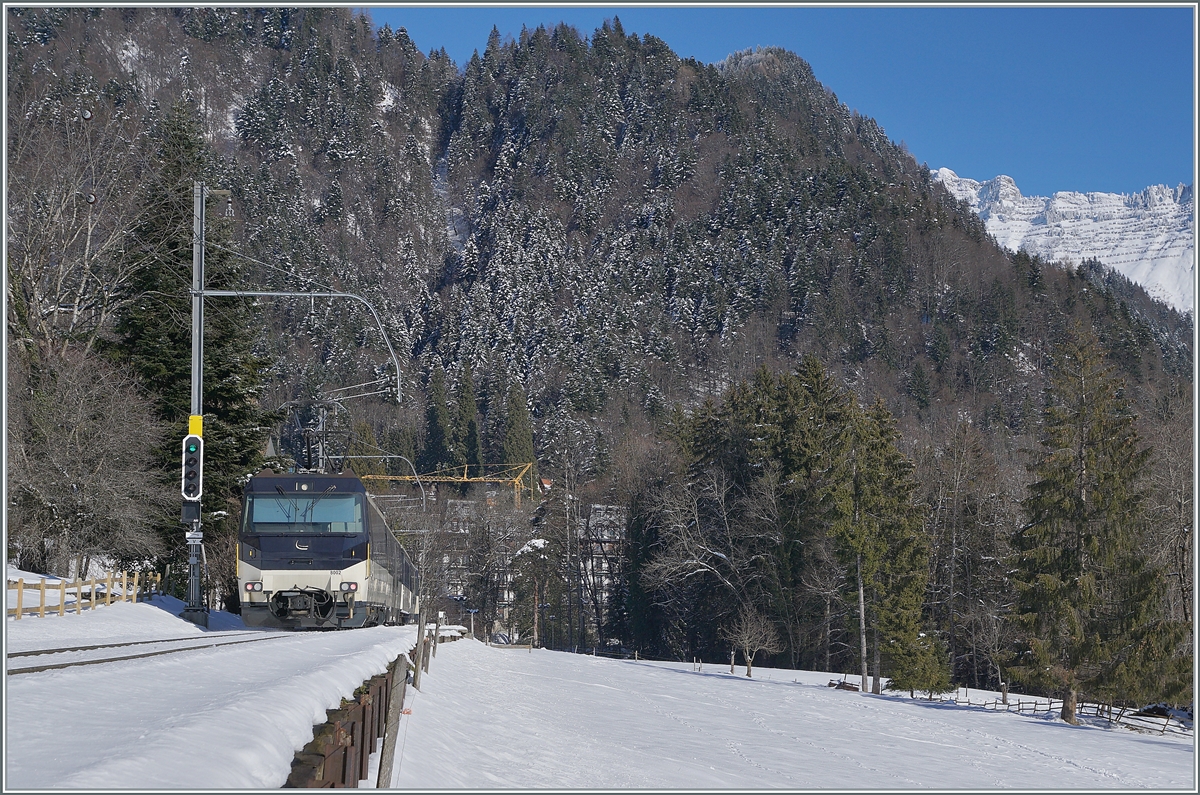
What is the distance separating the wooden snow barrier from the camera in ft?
20.7

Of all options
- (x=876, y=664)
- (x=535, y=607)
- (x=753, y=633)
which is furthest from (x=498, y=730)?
(x=535, y=607)

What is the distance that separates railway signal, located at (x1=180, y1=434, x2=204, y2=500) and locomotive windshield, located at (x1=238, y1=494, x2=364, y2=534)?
4.40 meters

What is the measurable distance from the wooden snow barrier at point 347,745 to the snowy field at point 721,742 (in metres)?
1.17

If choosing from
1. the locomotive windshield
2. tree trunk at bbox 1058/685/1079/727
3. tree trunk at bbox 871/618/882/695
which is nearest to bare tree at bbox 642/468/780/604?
tree trunk at bbox 871/618/882/695

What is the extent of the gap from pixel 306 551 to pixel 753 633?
38165 millimetres

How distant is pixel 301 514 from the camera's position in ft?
89.1

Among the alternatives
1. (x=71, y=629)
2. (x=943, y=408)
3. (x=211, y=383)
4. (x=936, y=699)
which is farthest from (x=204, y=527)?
(x=943, y=408)

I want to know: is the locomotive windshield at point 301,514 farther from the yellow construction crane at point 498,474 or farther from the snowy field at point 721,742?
the yellow construction crane at point 498,474

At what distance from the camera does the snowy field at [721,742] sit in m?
14.3

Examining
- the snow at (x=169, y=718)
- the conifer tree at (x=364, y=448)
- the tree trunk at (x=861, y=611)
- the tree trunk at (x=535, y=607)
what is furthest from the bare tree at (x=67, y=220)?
the tree trunk at (x=535, y=607)

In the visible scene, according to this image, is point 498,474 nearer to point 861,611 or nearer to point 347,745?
point 861,611

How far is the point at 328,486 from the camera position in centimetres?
2767

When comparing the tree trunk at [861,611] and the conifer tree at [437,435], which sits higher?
the conifer tree at [437,435]

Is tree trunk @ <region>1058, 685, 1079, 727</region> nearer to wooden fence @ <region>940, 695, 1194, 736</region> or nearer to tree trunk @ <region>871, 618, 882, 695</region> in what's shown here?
wooden fence @ <region>940, 695, 1194, 736</region>
